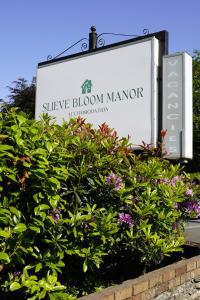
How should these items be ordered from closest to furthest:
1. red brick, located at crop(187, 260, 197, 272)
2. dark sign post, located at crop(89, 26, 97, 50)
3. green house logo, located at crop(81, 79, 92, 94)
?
red brick, located at crop(187, 260, 197, 272) < green house logo, located at crop(81, 79, 92, 94) < dark sign post, located at crop(89, 26, 97, 50)

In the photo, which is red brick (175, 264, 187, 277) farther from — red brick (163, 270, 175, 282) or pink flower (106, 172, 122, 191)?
pink flower (106, 172, 122, 191)

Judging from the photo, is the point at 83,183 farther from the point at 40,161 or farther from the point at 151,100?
the point at 151,100

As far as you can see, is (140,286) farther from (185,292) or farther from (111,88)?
(111,88)

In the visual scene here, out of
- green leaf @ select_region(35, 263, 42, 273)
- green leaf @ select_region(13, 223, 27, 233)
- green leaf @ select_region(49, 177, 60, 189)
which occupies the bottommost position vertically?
green leaf @ select_region(35, 263, 42, 273)

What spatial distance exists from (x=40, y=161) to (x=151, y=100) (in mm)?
3740

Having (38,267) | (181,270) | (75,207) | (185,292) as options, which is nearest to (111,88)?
(181,270)

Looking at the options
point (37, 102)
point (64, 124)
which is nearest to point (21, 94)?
point (37, 102)

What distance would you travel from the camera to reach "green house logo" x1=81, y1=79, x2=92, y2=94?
780 centimetres

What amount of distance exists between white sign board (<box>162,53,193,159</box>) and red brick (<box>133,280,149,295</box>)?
2552 mm

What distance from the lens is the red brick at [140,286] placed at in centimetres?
413

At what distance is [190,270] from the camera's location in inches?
198

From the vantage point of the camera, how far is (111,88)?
7.51 m

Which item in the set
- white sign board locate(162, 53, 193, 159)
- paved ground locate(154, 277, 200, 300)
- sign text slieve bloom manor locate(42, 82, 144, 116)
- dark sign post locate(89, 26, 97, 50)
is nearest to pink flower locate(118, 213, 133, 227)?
paved ground locate(154, 277, 200, 300)

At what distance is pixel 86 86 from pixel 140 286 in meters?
4.38
